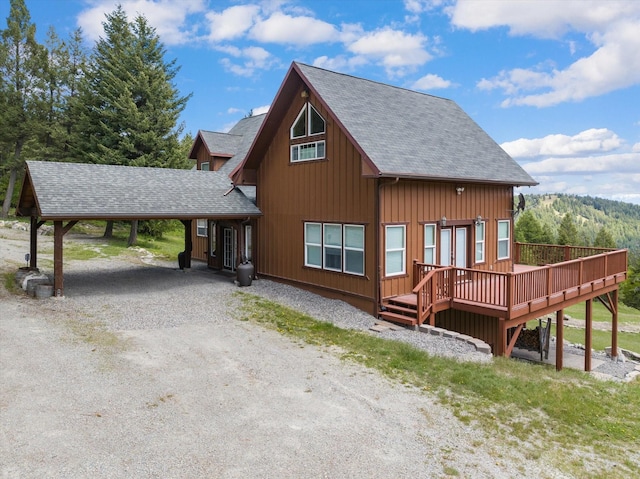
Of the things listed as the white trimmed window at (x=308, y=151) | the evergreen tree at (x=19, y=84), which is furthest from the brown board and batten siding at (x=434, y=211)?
the evergreen tree at (x=19, y=84)

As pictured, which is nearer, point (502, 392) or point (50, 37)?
point (502, 392)

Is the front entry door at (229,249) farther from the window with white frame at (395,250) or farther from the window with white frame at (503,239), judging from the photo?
the window with white frame at (503,239)

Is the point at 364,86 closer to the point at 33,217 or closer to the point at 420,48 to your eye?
the point at 33,217

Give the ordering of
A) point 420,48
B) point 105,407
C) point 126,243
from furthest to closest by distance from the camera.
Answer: point 420,48 < point 126,243 < point 105,407

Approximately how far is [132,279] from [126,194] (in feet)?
11.3

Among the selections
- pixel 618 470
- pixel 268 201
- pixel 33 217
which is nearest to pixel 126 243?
pixel 33 217

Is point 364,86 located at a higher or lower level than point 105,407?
higher

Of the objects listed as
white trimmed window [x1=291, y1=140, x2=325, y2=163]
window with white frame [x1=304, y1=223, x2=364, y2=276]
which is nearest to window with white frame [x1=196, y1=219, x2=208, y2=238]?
white trimmed window [x1=291, y1=140, x2=325, y2=163]

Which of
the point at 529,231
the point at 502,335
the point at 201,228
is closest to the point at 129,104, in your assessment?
the point at 201,228

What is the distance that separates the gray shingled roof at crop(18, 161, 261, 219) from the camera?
42.0 ft

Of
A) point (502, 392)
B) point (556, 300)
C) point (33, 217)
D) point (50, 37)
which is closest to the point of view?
point (502, 392)

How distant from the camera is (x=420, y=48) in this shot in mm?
38438

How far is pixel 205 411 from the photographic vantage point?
6.37m

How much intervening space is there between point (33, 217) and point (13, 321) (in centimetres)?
586
